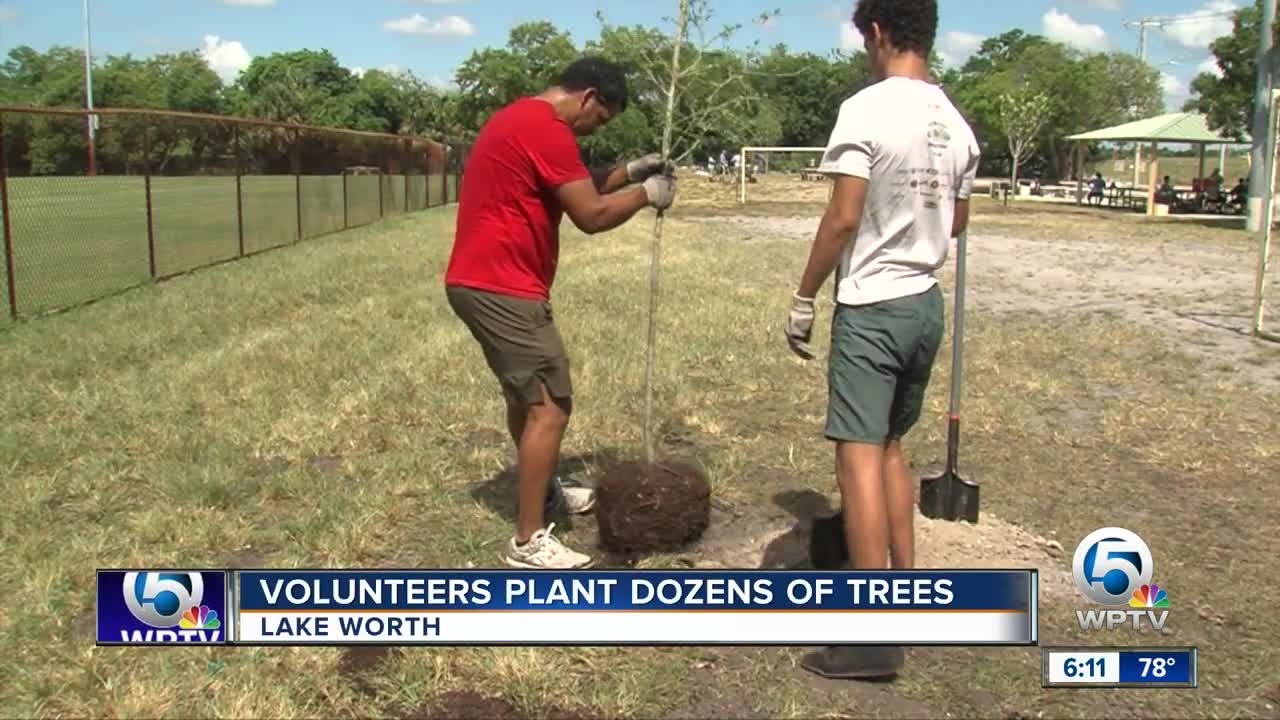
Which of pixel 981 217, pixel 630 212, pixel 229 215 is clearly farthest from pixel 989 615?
pixel 981 217

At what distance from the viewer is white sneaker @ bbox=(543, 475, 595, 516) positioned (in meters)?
4.41

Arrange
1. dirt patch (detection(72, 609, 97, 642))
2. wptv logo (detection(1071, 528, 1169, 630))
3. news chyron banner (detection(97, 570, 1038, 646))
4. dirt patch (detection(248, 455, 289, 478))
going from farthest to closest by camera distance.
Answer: dirt patch (detection(248, 455, 289, 478)), wptv logo (detection(1071, 528, 1169, 630)), dirt patch (detection(72, 609, 97, 642)), news chyron banner (detection(97, 570, 1038, 646))

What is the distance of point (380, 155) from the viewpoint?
73.9 feet

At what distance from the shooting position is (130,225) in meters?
15.4

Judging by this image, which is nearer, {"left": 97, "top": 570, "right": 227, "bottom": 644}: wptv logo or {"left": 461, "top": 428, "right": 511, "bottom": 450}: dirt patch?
{"left": 97, "top": 570, "right": 227, "bottom": 644}: wptv logo

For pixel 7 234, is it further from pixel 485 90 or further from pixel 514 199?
pixel 485 90

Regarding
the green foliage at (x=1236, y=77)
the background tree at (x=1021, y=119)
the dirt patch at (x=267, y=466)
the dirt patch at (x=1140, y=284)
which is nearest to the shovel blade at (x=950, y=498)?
the dirt patch at (x=267, y=466)

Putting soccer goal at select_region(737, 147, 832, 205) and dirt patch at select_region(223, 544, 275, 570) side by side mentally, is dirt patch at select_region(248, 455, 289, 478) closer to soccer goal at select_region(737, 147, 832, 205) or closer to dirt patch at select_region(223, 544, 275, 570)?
dirt patch at select_region(223, 544, 275, 570)

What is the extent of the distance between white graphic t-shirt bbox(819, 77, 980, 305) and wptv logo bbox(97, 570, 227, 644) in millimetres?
2050

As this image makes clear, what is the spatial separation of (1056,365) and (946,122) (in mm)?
5207

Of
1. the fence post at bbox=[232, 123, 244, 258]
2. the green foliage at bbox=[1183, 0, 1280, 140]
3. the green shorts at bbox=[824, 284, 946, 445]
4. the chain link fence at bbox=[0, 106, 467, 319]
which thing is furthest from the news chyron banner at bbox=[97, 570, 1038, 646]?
the green foliage at bbox=[1183, 0, 1280, 140]

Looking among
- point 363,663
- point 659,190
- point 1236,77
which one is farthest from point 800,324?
point 1236,77

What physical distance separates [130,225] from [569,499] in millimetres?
13329

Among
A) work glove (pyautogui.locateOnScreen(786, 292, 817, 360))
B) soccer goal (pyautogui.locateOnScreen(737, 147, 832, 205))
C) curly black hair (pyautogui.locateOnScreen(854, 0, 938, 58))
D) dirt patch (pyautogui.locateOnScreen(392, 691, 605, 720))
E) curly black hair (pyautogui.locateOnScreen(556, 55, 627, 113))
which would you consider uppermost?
soccer goal (pyautogui.locateOnScreen(737, 147, 832, 205))
